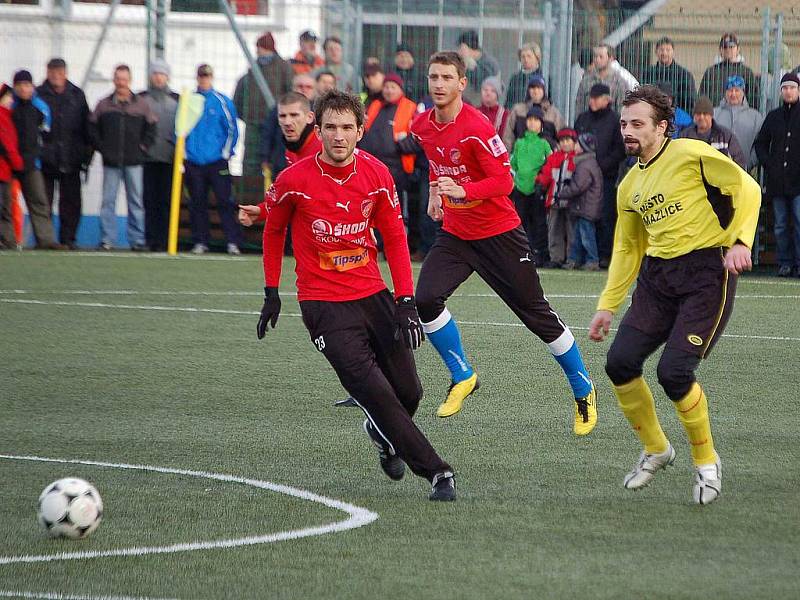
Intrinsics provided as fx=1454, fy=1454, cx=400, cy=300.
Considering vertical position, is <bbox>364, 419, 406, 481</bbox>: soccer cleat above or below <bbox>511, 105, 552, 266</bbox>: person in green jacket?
below

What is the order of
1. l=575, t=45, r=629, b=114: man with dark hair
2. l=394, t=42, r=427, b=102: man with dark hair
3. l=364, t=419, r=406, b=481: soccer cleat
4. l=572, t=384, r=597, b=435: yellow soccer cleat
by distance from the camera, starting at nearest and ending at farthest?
1. l=364, t=419, r=406, b=481: soccer cleat
2. l=572, t=384, r=597, b=435: yellow soccer cleat
3. l=575, t=45, r=629, b=114: man with dark hair
4. l=394, t=42, r=427, b=102: man with dark hair

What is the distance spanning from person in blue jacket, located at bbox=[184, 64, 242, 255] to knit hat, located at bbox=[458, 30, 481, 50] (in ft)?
10.0

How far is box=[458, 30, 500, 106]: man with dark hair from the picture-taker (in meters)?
18.1

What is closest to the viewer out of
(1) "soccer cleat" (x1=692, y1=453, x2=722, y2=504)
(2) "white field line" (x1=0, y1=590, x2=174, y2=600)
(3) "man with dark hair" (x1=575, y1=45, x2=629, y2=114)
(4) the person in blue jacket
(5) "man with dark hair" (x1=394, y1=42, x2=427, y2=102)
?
(2) "white field line" (x1=0, y1=590, x2=174, y2=600)

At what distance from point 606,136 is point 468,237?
844 cm

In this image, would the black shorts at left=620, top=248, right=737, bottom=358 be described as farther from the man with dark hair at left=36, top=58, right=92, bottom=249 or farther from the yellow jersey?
the man with dark hair at left=36, top=58, right=92, bottom=249

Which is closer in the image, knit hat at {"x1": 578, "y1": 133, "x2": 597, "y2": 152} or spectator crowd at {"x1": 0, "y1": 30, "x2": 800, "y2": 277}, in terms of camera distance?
spectator crowd at {"x1": 0, "y1": 30, "x2": 800, "y2": 277}

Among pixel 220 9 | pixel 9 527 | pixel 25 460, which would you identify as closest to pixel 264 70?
pixel 220 9

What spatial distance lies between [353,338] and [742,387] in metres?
3.82

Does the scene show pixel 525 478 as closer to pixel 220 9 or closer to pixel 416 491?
pixel 416 491

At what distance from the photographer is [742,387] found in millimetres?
9344

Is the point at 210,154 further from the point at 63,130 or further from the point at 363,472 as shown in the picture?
the point at 363,472

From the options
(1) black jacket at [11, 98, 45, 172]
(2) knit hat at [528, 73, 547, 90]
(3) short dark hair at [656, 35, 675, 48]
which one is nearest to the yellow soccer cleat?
(2) knit hat at [528, 73, 547, 90]

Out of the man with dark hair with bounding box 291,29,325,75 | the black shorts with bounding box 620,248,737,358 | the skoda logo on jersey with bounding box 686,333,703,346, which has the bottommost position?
the skoda logo on jersey with bounding box 686,333,703,346
